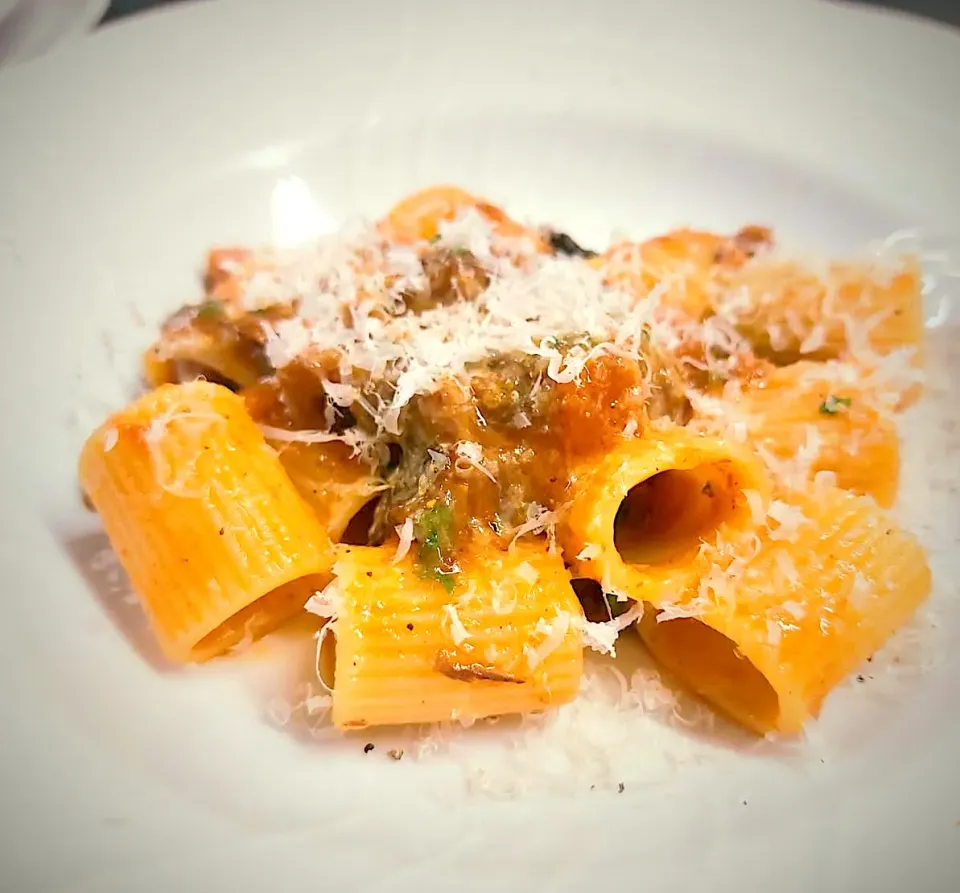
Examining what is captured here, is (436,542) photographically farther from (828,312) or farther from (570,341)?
(828,312)

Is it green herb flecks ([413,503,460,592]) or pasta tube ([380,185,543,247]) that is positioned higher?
pasta tube ([380,185,543,247])

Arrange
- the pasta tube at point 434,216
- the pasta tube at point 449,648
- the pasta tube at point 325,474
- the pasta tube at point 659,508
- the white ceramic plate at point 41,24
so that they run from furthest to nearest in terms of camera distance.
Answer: the white ceramic plate at point 41,24
the pasta tube at point 434,216
the pasta tube at point 325,474
the pasta tube at point 659,508
the pasta tube at point 449,648

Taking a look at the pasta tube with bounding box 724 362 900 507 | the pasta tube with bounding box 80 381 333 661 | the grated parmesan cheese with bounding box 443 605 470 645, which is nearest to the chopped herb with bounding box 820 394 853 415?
the pasta tube with bounding box 724 362 900 507

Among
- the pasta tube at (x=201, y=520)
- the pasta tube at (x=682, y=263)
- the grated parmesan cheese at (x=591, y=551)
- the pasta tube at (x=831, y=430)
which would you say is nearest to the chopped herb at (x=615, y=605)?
the grated parmesan cheese at (x=591, y=551)

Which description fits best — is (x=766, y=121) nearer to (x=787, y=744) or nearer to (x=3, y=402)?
(x=787, y=744)

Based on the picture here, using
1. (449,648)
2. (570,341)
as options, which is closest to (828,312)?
(570,341)

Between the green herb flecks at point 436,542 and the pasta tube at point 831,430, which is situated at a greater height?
the green herb flecks at point 436,542

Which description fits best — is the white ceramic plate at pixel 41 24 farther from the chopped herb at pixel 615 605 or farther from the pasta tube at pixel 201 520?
the chopped herb at pixel 615 605

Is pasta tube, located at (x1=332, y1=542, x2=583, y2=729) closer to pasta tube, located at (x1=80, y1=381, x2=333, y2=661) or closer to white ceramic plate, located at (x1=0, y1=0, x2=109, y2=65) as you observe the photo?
pasta tube, located at (x1=80, y1=381, x2=333, y2=661)

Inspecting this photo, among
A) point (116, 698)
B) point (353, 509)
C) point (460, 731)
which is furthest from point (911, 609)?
point (116, 698)
